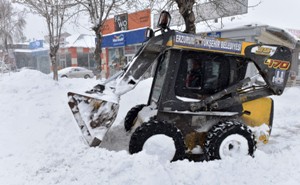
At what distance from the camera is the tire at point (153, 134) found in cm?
405

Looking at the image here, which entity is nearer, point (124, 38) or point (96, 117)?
point (96, 117)

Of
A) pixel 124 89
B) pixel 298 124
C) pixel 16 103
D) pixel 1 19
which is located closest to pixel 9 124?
pixel 16 103

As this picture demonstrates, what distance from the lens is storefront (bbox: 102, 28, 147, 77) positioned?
68.8 ft

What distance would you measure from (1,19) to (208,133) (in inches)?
932

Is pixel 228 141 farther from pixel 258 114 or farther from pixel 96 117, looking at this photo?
pixel 96 117

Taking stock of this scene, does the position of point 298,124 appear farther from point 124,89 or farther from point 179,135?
point 124,89

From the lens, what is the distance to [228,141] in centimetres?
434

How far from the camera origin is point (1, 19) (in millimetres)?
22938

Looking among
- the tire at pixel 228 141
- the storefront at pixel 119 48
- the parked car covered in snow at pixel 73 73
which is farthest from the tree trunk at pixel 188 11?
the parked car covered in snow at pixel 73 73

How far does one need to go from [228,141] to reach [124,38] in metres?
18.5

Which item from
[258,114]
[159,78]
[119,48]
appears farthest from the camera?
[119,48]

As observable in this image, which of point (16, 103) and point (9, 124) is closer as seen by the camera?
point (9, 124)

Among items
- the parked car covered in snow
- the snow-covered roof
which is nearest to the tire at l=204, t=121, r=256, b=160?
the parked car covered in snow

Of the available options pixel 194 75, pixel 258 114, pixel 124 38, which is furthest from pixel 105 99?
pixel 124 38
